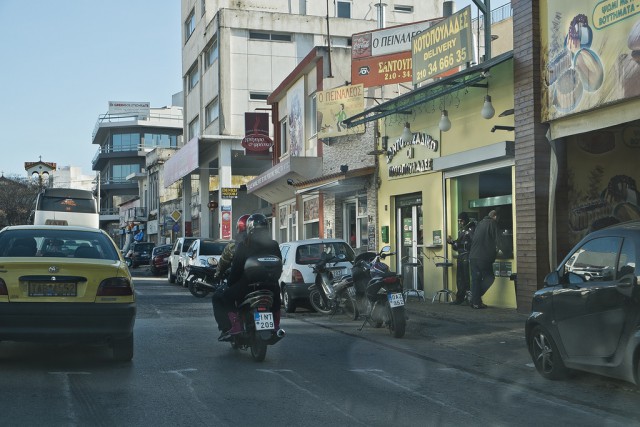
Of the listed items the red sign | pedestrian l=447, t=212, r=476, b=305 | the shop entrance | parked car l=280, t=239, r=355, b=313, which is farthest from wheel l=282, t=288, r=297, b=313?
the red sign

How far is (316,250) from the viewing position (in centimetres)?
1631

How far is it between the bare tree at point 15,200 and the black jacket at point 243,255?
63.2 meters

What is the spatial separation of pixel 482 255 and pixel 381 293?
3.98m

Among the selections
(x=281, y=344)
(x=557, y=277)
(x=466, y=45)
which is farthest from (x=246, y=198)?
(x=557, y=277)

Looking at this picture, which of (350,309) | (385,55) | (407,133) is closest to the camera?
(350,309)

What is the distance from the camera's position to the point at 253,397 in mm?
7031

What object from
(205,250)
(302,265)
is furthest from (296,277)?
(205,250)

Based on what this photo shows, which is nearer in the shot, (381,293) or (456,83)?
(381,293)

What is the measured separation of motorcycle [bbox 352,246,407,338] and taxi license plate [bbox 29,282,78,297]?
5.01 m

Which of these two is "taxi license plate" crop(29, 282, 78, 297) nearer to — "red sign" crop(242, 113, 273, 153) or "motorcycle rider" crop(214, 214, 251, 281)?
"motorcycle rider" crop(214, 214, 251, 281)

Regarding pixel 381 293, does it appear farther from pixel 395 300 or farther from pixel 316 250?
pixel 316 250

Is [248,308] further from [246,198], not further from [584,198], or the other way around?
[246,198]

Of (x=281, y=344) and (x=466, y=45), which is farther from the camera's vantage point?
(x=466, y=45)

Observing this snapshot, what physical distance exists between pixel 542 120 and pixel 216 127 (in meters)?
32.0
